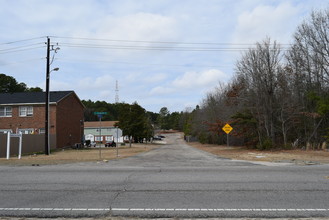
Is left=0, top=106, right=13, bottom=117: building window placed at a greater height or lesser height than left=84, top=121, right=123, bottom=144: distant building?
greater

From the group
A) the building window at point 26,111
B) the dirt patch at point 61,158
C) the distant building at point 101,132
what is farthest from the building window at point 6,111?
the distant building at point 101,132

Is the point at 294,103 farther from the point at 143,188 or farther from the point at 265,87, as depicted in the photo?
the point at 143,188

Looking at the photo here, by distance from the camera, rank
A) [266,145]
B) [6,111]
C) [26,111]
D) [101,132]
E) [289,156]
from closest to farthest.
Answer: [289,156] → [266,145] → [26,111] → [6,111] → [101,132]

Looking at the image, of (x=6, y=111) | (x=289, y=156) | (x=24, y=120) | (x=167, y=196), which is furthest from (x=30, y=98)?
(x=167, y=196)

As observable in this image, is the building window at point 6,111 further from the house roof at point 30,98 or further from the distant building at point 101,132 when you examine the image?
the distant building at point 101,132

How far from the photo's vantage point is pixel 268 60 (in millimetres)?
34094

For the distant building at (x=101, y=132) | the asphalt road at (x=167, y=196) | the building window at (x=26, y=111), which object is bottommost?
the asphalt road at (x=167, y=196)

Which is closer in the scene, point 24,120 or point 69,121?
point 24,120

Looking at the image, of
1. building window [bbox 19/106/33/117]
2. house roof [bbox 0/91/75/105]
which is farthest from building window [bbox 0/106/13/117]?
building window [bbox 19/106/33/117]

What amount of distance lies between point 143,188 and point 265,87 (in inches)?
1099

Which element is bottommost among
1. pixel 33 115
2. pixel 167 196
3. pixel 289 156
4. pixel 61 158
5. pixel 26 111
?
pixel 289 156

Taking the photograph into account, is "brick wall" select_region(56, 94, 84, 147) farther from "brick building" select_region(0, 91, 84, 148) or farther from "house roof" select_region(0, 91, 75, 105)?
"house roof" select_region(0, 91, 75, 105)

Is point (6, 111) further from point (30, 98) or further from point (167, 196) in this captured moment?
point (167, 196)

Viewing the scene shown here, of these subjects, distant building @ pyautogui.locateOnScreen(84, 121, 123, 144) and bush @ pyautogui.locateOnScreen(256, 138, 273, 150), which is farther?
distant building @ pyautogui.locateOnScreen(84, 121, 123, 144)
